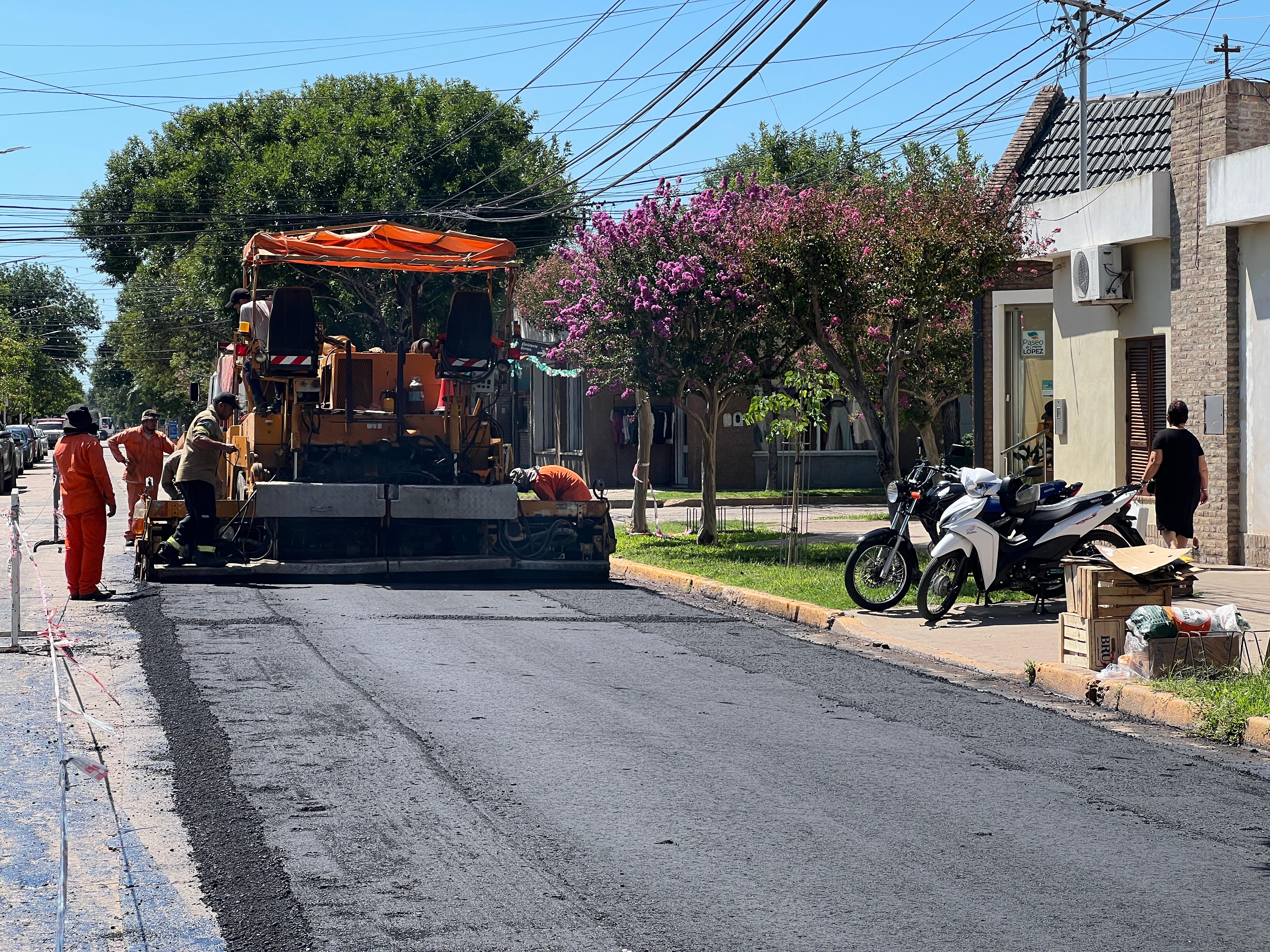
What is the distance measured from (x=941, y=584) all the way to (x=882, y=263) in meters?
4.85

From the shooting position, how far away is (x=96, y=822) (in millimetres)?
5914

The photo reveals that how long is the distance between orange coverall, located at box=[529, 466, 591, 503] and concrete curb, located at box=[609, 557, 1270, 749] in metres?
1.27

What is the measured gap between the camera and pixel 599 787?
6.46 meters

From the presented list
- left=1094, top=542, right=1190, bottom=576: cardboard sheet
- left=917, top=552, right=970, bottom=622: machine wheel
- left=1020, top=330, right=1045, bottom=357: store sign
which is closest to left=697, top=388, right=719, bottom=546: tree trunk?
left=1020, top=330, right=1045, bottom=357: store sign

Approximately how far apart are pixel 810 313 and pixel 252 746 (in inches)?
417

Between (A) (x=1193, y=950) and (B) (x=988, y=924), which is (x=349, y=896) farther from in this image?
(A) (x=1193, y=950)

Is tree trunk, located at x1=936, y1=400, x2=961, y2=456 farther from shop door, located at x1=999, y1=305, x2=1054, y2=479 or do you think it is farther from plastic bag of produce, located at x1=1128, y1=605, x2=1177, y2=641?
plastic bag of produce, located at x1=1128, y1=605, x2=1177, y2=641

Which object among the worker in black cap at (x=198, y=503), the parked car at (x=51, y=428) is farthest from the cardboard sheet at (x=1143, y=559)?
the parked car at (x=51, y=428)

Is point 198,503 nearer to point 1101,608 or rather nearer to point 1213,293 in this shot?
point 1101,608

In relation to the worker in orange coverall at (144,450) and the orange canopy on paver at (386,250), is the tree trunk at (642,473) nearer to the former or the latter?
the orange canopy on paver at (386,250)

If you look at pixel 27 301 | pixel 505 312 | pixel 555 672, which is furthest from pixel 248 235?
pixel 27 301

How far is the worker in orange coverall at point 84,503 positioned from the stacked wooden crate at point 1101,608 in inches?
329

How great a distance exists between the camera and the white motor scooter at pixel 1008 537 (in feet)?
38.9

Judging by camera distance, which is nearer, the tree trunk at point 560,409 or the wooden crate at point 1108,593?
the wooden crate at point 1108,593
